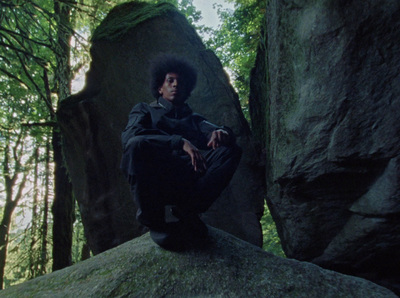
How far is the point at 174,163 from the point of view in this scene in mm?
2559

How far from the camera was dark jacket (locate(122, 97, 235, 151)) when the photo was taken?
2.66m

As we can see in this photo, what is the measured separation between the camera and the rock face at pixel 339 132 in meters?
2.64

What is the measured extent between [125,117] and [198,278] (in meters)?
3.22

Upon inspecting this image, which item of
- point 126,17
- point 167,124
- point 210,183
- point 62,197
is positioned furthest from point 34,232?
point 210,183

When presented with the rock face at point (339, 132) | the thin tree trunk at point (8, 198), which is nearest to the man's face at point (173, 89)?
the rock face at point (339, 132)

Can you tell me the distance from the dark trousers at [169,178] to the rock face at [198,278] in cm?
45

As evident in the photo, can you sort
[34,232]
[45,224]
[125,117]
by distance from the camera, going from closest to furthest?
[125,117] → [45,224] → [34,232]

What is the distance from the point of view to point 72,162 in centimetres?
A: 506

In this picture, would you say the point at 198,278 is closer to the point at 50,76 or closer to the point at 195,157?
the point at 195,157

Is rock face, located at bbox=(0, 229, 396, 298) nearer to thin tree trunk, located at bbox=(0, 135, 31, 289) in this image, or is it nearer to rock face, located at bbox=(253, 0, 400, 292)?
rock face, located at bbox=(253, 0, 400, 292)

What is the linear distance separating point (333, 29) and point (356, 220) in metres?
2.03

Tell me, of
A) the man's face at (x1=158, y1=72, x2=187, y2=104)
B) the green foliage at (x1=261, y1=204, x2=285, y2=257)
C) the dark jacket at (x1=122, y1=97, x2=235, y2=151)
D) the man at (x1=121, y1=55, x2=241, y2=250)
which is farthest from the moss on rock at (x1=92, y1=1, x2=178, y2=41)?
the green foliage at (x1=261, y1=204, x2=285, y2=257)

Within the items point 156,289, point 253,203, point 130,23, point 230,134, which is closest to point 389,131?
point 230,134

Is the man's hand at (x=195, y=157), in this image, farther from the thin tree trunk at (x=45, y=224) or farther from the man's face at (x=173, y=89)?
the thin tree trunk at (x=45, y=224)
